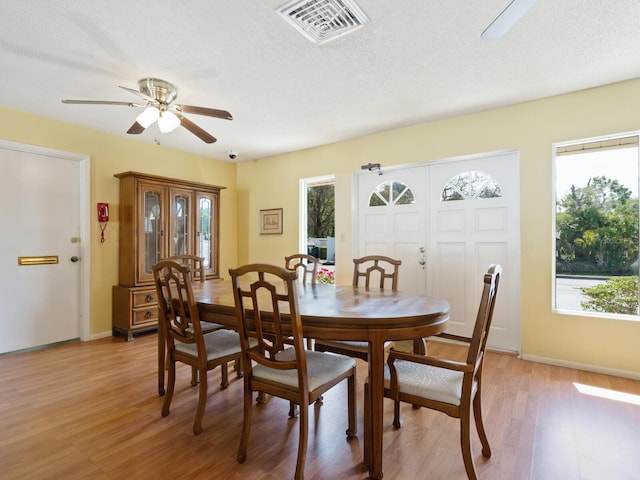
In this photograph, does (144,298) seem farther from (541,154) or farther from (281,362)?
(541,154)

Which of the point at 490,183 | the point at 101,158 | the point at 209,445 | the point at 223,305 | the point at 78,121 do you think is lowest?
the point at 209,445

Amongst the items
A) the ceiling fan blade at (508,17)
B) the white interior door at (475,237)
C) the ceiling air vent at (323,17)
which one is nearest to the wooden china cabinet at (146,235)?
the ceiling air vent at (323,17)

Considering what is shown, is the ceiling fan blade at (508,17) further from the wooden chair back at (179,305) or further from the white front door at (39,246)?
the white front door at (39,246)

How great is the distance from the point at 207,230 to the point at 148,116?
235cm

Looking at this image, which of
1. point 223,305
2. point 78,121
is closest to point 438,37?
point 223,305

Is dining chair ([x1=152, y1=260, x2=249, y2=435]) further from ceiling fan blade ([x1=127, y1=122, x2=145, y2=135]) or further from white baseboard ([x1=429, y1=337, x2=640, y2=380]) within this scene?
white baseboard ([x1=429, y1=337, x2=640, y2=380])

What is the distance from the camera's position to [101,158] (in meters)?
3.91

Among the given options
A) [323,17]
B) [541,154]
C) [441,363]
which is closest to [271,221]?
[323,17]

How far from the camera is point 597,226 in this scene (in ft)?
9.74

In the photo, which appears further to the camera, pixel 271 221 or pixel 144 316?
pixel 271 221

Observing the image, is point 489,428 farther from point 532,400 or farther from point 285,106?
point 285,106

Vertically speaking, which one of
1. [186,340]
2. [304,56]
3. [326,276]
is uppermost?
[304,56]

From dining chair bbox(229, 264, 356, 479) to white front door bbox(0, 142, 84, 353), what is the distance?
3033mm

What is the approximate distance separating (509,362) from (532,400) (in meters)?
0.78
